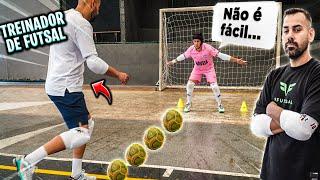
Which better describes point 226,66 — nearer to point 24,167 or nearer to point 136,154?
point 136,154

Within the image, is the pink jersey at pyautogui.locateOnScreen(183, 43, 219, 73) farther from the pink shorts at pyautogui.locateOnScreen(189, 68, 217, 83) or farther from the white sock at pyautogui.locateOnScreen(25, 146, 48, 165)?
the white sock at pyautogui.locateOnScreen(25, 146, 48, 165)

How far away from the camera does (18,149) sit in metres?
5.59

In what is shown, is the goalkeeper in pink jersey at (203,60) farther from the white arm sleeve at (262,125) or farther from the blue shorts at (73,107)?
the white arm sleeve at (262,125)

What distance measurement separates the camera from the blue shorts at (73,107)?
3.74m

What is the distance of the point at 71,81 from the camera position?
373 cm

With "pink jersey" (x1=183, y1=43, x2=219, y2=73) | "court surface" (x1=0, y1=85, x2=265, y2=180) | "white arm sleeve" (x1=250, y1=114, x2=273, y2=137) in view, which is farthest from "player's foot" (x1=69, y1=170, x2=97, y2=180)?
"pink jersey" (x1=183, y1=43, x2=219, y2=73)

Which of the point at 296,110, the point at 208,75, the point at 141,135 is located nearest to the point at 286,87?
the point at 296,110

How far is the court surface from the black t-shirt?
2.04 m

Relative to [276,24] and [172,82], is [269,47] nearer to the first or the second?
[276,24]

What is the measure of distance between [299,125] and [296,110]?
175 millimetres

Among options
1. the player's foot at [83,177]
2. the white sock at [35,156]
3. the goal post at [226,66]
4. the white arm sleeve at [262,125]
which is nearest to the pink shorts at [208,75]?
the goal post at [226,66]

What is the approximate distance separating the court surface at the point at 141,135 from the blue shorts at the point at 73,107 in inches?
36.6

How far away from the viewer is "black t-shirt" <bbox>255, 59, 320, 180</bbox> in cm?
203

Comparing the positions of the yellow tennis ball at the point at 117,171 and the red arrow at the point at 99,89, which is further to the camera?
the yellow tennis ball at the point at 117,171
